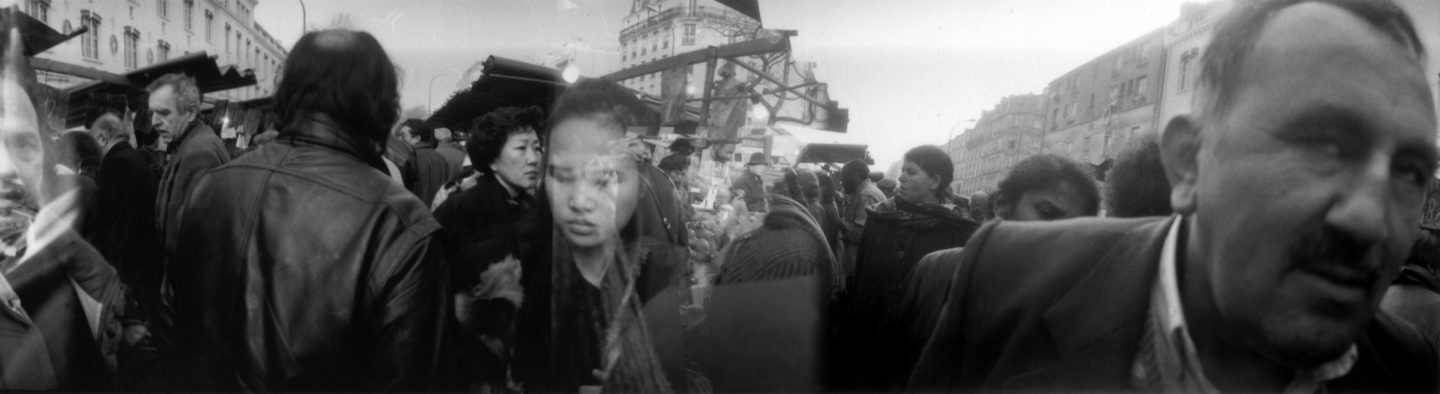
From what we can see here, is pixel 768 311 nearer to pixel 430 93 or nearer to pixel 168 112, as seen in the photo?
pixel 430 93

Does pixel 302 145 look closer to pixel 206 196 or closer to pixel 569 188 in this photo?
pixel 206 196

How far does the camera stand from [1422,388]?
147 cm

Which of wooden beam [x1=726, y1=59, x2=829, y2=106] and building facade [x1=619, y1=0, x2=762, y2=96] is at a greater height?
building facade [x1=619, y1=0, x2=762, y2=96]

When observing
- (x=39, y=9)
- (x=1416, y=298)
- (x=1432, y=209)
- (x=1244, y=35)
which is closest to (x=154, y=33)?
Answer: (x=39, y=9)

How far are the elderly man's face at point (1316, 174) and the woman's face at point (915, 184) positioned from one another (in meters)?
1.42

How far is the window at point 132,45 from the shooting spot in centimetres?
243

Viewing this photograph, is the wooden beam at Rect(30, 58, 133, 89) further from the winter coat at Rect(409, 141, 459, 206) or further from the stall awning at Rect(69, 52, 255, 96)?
the winter coat at Rect(409, 141, 459, 206)

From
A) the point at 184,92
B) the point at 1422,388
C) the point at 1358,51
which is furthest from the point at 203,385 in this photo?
the point at 1422,388

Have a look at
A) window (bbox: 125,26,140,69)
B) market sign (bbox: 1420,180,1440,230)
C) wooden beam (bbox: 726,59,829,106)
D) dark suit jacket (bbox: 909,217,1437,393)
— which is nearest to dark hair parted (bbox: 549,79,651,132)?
wooden beam (bbox: 726,59,829,106)

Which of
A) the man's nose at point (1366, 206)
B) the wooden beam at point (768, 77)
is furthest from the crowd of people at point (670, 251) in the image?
the wooden beam at point (768, 77)

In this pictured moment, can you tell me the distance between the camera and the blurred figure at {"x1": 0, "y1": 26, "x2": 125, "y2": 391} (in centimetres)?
222

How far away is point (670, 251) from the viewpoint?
7.85 ft

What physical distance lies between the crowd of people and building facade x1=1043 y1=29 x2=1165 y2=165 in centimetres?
11

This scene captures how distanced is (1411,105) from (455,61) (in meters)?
2.34
